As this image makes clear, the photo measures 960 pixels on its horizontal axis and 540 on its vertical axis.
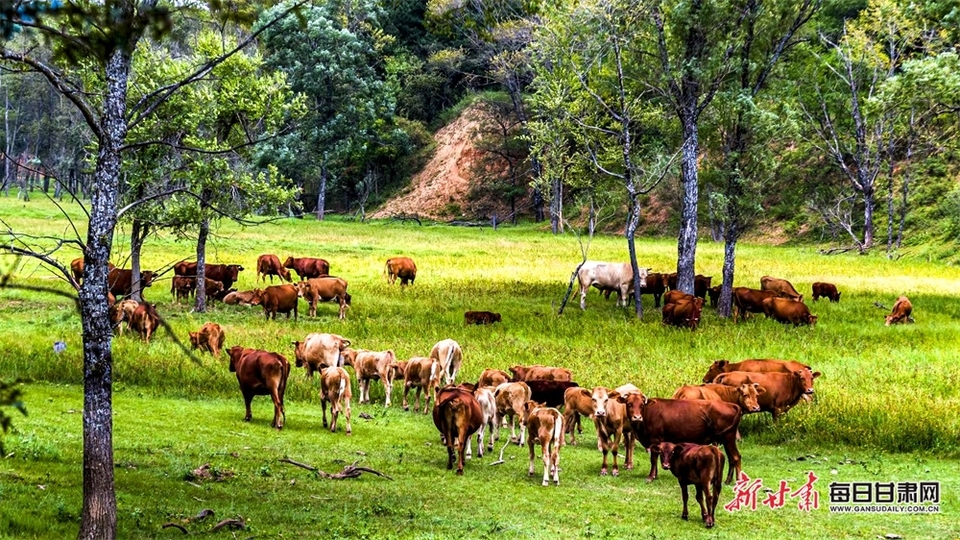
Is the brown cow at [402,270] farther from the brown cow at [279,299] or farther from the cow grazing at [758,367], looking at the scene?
the cow grazing at [758,367]

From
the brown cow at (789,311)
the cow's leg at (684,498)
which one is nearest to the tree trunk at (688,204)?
the brown cow at (789,311)

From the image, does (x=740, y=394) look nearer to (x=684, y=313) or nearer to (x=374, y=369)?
(x=374, y=369)

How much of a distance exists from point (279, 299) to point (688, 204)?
41.6ft

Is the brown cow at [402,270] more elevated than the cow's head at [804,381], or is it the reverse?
the brown cow at [402,270]

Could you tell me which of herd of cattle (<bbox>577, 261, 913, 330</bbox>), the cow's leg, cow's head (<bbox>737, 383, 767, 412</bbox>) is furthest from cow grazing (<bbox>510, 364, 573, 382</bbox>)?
herd of cattle (<bbox>577, 261, 913, 330</bbox>)

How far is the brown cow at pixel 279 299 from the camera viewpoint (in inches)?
974

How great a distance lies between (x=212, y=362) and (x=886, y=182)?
4763 centimetres

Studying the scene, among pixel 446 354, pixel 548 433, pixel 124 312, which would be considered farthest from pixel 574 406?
pixel 124 312

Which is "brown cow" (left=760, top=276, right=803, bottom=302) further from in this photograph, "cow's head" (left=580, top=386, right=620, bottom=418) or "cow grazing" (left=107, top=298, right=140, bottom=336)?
"cow grazing" (left=107, top=298, right=140, bottom=336)

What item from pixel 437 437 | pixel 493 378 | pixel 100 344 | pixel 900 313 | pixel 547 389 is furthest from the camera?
pixel 900 313

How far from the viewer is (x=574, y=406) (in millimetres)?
13094

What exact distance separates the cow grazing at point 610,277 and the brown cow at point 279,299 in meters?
9.74

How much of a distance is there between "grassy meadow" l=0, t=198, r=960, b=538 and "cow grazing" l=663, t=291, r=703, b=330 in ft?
1.36

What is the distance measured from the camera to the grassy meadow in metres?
9.38
